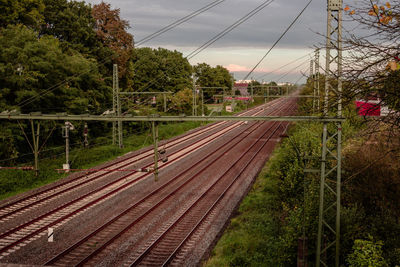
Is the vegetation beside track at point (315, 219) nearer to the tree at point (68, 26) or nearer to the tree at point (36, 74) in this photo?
the tree at point (36, 74)

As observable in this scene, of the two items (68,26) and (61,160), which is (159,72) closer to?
(68,26)

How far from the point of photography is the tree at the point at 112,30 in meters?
38.4

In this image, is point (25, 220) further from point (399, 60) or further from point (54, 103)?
point (399, 60)

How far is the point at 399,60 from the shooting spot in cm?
488

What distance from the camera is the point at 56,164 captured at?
2364cm

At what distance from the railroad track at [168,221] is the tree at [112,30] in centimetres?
2018

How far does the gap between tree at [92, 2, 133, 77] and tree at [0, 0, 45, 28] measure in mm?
8757

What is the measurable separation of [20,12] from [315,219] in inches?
1074

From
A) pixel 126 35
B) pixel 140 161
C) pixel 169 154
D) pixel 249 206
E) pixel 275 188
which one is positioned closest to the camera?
pixel 249 206

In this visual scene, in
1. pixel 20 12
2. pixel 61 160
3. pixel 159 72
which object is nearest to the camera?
pixel 61 160

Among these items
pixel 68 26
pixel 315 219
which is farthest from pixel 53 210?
pixel 68 26

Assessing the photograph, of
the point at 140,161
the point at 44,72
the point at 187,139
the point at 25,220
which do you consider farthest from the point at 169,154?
the point at 25,220

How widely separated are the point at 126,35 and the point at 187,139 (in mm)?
14580

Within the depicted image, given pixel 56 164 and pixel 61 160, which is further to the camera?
pixel 61 160
